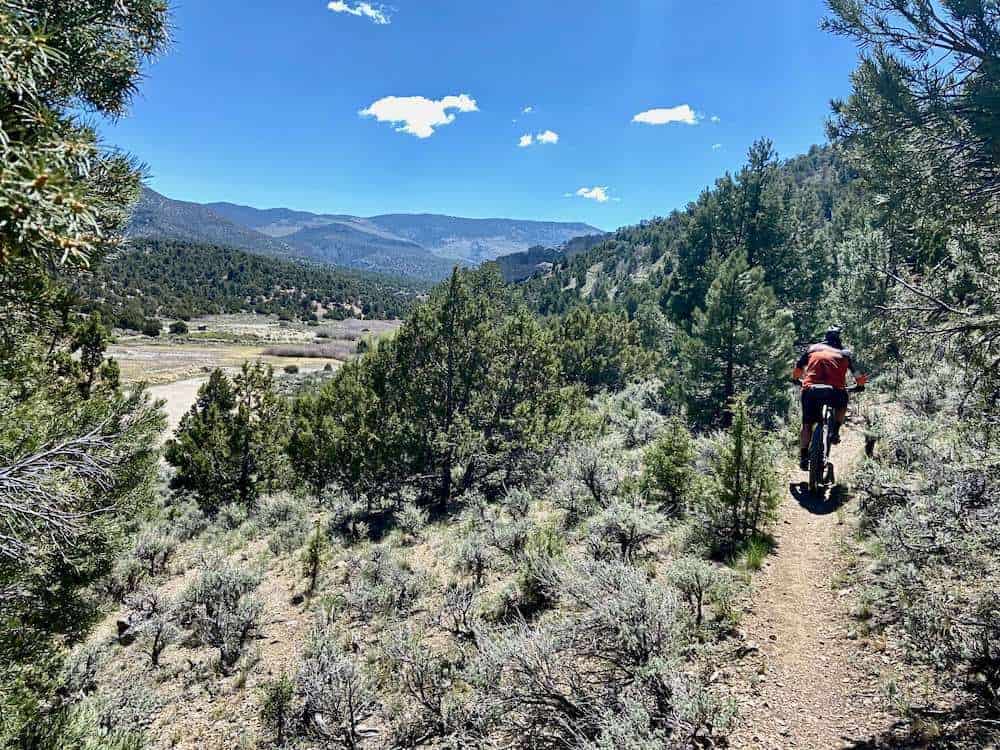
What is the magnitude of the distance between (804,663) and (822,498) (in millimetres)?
3751

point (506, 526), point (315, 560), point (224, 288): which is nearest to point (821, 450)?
point (506, 526)

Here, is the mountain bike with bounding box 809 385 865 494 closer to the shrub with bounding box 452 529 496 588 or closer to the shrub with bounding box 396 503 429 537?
the shrub with bounding box 452 529 496 588

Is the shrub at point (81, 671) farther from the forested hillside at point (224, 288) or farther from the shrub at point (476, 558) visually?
the forested hillside at point (224, 288)

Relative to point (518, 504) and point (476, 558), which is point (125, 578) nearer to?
point (476, 558)

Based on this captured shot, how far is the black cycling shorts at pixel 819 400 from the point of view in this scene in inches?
268

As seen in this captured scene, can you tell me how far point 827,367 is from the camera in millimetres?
6883

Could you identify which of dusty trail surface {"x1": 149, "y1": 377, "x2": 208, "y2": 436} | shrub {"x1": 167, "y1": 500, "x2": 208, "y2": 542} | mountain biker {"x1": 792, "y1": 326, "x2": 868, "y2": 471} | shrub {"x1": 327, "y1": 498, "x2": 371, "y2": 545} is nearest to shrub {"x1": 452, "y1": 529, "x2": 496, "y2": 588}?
shrub {"x1": 327, "y1": 498, "x2": 371, "y2": 545}

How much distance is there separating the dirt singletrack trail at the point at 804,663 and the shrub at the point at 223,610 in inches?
274

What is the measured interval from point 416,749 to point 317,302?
142851 mm

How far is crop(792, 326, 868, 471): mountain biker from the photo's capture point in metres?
6.82

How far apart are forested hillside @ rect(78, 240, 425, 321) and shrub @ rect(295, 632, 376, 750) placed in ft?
342

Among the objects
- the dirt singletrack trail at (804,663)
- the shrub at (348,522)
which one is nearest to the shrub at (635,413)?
the shrub at (348,522)

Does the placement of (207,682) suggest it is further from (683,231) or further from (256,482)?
(683,231)

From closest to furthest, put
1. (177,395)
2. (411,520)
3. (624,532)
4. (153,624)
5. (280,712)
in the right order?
(280,712), (624,532), (153,624), (411,520), (177,395)
